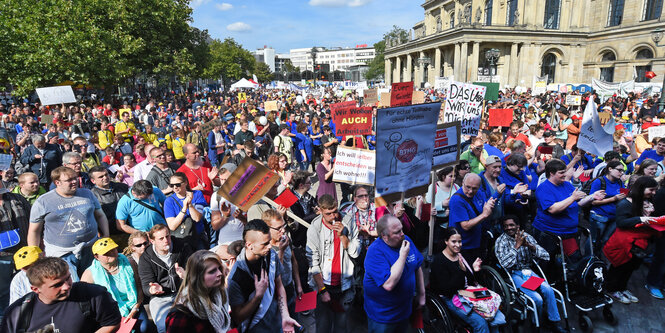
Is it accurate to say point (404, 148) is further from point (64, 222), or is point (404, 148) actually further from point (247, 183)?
point (64, 222)

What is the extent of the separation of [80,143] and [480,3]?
5878cm

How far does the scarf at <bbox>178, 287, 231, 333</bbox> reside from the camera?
8.32 feet

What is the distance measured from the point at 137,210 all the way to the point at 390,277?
314 centimetres

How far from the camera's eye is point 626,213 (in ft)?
15.5

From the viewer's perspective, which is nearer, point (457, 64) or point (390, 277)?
point (390, 277)

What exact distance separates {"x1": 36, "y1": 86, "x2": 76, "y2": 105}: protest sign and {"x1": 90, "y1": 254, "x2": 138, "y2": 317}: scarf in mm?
13561

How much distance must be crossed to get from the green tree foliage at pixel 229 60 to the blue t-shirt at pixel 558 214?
157ft

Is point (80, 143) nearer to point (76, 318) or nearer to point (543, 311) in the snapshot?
point (76, 318)

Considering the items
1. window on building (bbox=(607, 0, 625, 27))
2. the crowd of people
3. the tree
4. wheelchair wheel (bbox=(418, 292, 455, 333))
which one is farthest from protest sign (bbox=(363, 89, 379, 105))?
the tree

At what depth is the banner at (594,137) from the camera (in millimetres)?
6242

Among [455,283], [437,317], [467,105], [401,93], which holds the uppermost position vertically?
[401,93]

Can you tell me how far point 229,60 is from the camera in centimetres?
6219

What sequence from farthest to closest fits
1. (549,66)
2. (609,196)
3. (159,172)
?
(549,66)
(159,172)
(609,196)

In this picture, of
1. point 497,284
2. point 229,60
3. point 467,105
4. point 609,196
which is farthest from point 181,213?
point 229,60
